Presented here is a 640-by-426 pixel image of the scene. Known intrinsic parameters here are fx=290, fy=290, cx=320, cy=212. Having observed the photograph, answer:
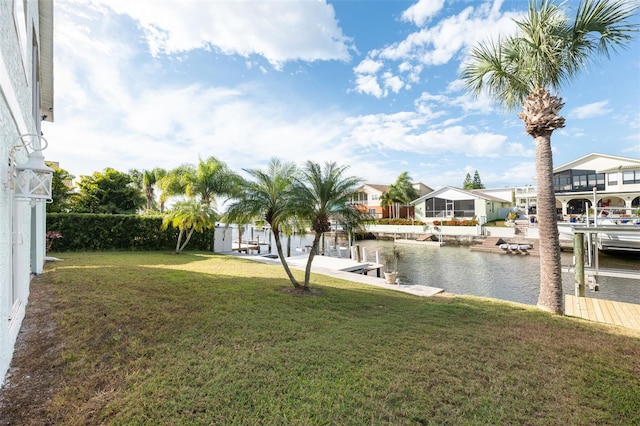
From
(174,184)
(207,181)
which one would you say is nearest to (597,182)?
(207,181)

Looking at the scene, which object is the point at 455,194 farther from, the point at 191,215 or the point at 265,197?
the point at 265,197

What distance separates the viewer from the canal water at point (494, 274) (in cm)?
1348

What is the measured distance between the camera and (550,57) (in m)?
8.03

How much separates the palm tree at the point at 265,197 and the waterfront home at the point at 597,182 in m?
38.3

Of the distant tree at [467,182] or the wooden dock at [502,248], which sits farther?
the distant tree at [467,182]

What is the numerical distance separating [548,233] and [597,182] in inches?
1727

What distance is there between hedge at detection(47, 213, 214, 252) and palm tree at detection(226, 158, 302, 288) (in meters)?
11.8

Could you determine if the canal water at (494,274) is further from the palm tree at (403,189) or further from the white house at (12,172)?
the palm tree at (403,189)

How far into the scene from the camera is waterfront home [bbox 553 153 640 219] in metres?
34.3

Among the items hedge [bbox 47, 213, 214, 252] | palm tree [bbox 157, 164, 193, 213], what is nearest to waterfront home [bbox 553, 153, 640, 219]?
hedge [bbox 47, 213, 214, 252]

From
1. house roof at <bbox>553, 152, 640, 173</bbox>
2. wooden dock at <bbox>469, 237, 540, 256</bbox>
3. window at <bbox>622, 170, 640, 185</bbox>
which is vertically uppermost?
house roof at <bbox>553, 152, 640, 173</bbox>

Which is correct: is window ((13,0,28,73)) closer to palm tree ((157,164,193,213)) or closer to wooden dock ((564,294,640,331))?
wooden dock ((564,294,640,331))

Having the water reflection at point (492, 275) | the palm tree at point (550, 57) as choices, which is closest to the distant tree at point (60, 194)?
the water reflection at point (492, 275)

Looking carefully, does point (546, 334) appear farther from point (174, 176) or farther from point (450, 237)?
point (450, 237)
